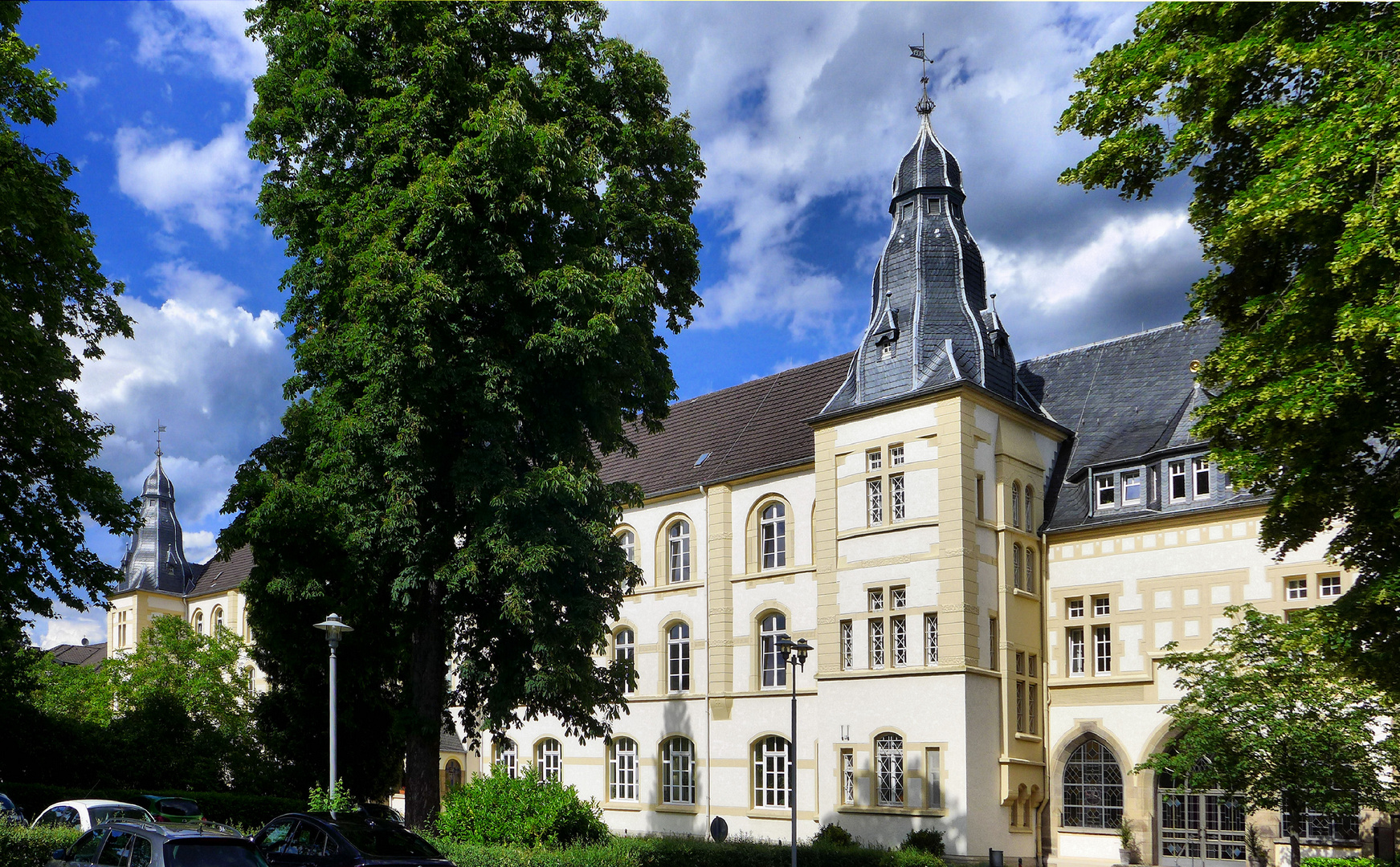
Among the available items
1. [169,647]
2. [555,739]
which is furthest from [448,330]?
[169,647]

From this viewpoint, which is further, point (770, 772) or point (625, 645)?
point (625, 645)

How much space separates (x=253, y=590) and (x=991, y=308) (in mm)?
20801

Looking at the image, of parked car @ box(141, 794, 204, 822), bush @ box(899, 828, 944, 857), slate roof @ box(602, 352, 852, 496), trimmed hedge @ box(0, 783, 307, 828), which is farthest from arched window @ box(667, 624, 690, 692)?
parked car @ box(141, 794, 204, 822)

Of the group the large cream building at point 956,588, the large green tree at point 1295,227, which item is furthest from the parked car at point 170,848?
the large cream building at point 956,588

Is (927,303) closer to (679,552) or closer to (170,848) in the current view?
(679,552)

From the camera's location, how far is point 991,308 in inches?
1312

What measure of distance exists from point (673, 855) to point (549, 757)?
2283 centimetres

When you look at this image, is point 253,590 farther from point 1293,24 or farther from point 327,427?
point 1293,24

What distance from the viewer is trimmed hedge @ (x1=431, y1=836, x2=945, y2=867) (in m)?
17.1

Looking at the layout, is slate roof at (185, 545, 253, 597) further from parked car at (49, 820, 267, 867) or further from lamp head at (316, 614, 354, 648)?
parked car at (49, 820, 267, 867)

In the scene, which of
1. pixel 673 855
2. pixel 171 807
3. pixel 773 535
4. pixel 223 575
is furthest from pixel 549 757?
pixel 223 575

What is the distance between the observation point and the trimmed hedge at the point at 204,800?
28375 mm

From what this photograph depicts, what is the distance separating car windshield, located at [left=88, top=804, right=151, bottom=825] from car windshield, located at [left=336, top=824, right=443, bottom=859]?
19.4ft

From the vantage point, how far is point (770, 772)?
112 feet
